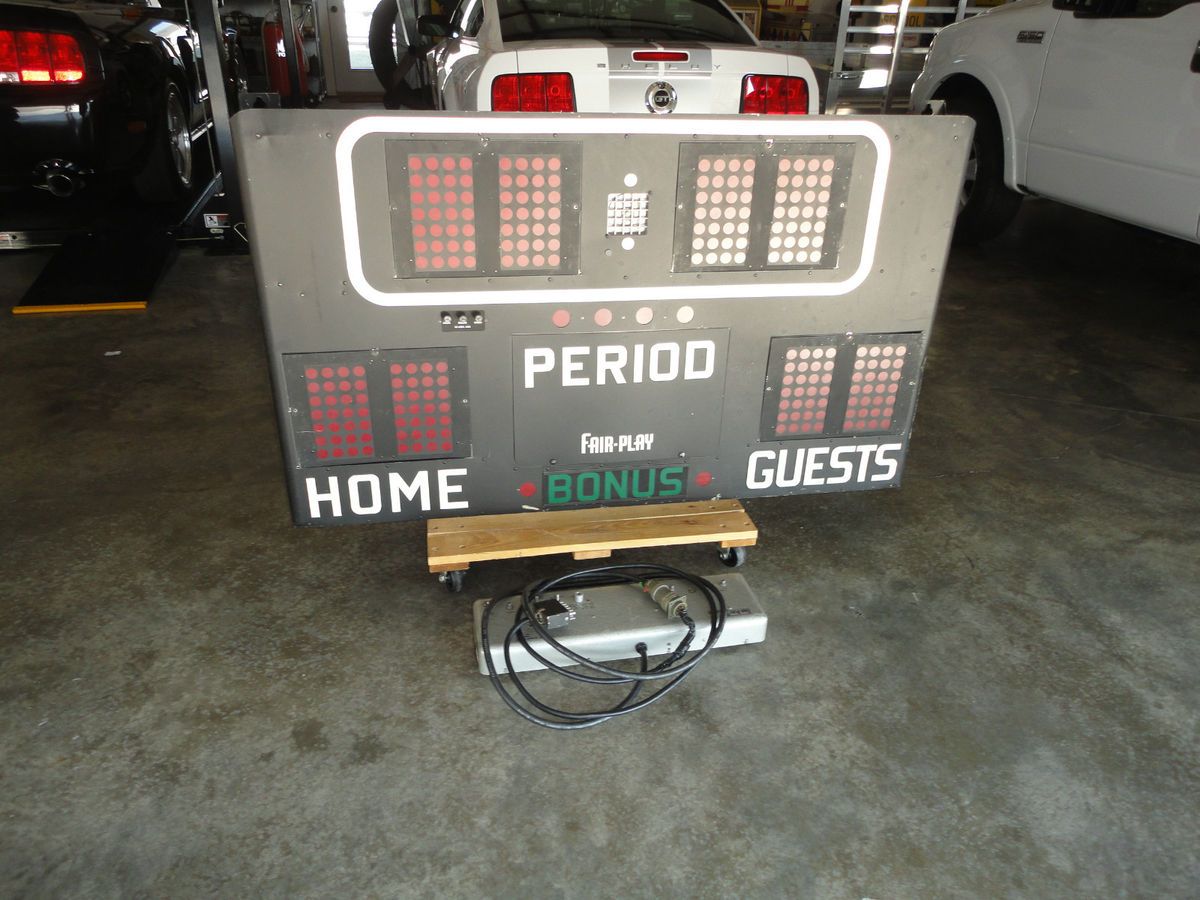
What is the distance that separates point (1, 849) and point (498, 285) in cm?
164

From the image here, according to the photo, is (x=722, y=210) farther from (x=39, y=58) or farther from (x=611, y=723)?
(x=39, y=58)

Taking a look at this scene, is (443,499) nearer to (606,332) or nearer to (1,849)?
(606,332)

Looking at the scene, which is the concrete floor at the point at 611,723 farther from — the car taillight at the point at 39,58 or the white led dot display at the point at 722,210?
the car taillight at the point at 39,58

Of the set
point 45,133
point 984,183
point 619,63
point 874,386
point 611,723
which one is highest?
point 619,63

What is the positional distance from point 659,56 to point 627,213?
2754mm

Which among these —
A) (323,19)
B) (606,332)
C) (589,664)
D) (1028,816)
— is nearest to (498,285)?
(606,332)

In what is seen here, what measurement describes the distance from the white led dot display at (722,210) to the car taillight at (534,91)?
258 cm

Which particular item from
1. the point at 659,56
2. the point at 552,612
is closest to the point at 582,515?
the point at 552,612

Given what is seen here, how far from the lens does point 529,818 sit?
6.41 ft

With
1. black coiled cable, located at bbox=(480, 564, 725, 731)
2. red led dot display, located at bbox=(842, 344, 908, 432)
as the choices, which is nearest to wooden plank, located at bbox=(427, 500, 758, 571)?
black coiled cable, located at bbox=(480, 564, 725, 731)

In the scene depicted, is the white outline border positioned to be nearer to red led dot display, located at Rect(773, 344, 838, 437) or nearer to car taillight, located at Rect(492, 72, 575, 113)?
red led dot display, located at Rect(773, 344, 838, 437)

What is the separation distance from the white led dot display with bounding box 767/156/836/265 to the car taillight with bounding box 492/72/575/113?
8.51 ft

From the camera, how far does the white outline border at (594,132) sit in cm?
210

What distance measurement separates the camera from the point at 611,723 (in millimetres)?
2229
